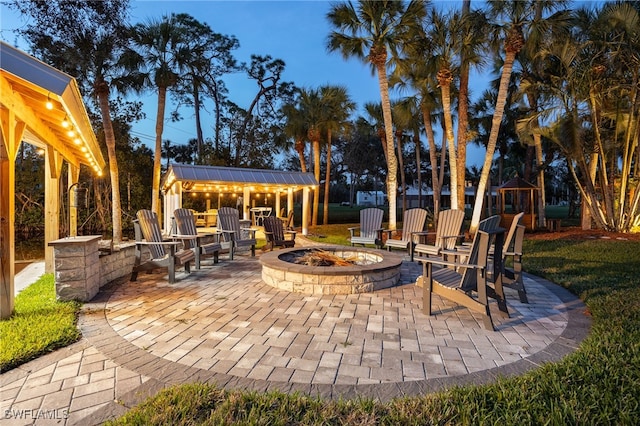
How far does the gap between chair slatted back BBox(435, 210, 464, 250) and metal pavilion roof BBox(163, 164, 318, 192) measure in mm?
7769

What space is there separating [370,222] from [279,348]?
222 inches

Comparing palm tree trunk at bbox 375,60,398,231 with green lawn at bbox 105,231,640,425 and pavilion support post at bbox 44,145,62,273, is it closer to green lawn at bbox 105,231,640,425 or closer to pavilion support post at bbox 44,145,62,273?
green lawn at bbox 105,231,640,425

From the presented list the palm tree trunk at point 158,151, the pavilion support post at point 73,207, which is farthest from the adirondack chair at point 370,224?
the palm tree trunk at point 158,151

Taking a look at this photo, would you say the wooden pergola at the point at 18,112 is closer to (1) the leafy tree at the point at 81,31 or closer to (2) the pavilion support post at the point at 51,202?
(2) the pavilion support post at the point at 51,202

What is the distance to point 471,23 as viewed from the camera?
9.91 meters

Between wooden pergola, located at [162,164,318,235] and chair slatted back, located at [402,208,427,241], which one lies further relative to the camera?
wooden pergola, located at [162,164,318,235]

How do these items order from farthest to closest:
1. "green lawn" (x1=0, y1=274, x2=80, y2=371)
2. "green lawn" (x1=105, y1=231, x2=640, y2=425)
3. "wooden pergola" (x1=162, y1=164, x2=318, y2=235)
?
"wooden pergola" (x1=162, y1=164, x2=318, y2=235), "green lawn" (x1=0, y1=274, x2=80, y2=371), "green lawn" (x1=105, y1=231, x2=640, y2=425)

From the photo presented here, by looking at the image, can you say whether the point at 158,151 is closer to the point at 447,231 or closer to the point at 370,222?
Answer: the point at 370,222

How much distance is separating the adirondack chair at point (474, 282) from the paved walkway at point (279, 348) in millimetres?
203

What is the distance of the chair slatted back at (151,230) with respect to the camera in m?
5.25

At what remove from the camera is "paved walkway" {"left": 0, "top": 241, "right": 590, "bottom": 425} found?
2.22m

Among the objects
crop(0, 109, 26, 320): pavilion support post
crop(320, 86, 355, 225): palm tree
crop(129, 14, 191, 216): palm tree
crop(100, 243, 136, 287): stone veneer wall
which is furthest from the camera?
crop(320, 86, 355, 225): palm tree

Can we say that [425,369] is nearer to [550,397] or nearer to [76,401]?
[550,397]

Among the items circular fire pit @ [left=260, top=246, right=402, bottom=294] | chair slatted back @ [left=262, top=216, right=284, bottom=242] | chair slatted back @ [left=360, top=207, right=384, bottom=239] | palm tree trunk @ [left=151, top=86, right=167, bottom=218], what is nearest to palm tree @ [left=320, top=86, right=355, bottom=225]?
palm tree trunk @ [left=151, top=86, right=167, bottom=218]
